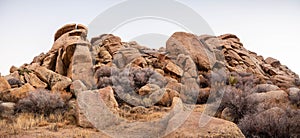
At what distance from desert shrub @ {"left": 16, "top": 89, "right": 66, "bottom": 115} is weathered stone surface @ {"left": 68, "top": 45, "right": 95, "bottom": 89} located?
13.9ft

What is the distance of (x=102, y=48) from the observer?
2633 cm

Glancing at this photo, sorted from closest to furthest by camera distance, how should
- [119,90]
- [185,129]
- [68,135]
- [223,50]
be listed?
[185,129] → [68,135] → [119,90] → [223,50]

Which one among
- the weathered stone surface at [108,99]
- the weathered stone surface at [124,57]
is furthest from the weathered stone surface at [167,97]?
the weathered stone surface at [124,57]

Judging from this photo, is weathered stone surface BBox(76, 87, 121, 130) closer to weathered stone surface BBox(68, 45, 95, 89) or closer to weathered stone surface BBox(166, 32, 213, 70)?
weathered stone surface BBox(68, 45, 95, 89)

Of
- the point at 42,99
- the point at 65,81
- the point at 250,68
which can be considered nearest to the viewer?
the point at 42,99

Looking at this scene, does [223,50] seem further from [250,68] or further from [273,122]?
[273,122]

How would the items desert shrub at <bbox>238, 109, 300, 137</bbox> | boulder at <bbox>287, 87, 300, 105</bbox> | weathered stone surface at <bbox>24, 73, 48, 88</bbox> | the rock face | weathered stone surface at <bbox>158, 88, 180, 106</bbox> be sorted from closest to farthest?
desert shrub at <bbox>238, 109, 300, 137</bbox>
the rock face
boulder at <bbox>287, 87, 300, 105</bbox>
weathered stone surface at <bbox>158, 88, 180, 106</bbox>
weathered stone surface at <bbox>24, 73, 48, 88</bbox>

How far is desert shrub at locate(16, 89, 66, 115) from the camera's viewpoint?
11.7 m

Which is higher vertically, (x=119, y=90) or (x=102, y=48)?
(x=102, y=48)

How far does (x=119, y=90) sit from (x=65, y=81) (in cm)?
377

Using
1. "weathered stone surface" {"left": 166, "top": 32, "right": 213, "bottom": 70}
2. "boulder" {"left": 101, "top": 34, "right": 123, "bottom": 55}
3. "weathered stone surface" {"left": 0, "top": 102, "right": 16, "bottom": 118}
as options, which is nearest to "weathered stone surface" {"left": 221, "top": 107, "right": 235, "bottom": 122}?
"weathered stone surface" {"left": 166, "top": 32, "right": 213, "bottom": 70}

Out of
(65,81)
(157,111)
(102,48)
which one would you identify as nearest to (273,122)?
(157,111)

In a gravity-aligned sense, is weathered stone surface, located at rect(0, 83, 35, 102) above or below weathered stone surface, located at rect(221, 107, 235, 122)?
above

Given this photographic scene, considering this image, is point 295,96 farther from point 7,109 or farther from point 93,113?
point 7,109
